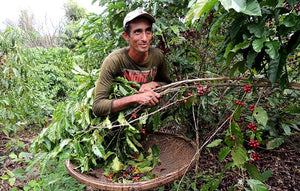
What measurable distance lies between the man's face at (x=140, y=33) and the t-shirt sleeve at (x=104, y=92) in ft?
0.79

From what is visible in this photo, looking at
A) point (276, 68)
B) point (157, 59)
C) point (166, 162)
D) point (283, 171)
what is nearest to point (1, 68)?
point (157, 59)

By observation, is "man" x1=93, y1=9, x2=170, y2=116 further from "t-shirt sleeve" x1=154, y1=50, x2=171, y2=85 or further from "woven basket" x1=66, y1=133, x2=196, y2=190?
"woven basket" x1=66, y1=133, x2=196, y2=190

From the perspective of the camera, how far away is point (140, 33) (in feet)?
5.26

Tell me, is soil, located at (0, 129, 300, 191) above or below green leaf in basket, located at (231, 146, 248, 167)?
below

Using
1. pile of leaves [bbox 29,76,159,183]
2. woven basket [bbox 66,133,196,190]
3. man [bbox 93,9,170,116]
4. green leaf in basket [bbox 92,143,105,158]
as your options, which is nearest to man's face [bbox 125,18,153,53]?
man [bbox 93,9,170,116]

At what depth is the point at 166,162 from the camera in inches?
70.2

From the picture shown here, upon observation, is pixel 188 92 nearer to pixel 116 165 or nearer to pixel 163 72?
pixel 163 72

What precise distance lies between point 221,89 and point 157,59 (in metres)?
0.75

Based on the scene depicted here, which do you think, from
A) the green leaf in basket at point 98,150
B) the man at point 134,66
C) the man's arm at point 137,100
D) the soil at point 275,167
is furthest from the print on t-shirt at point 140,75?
the soil at point 275,167

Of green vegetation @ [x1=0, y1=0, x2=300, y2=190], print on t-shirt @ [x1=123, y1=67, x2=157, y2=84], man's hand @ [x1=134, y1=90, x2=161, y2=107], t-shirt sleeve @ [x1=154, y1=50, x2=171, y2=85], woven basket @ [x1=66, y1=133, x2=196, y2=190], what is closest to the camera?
green vegetation @ [x1=0, y1=0, x2=300, y2=190]

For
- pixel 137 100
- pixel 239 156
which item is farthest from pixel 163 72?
pixel 239 156

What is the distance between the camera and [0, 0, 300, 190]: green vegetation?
99 cm

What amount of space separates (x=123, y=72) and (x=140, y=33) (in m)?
0.34

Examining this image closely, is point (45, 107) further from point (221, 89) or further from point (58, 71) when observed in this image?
point (221, 89)
